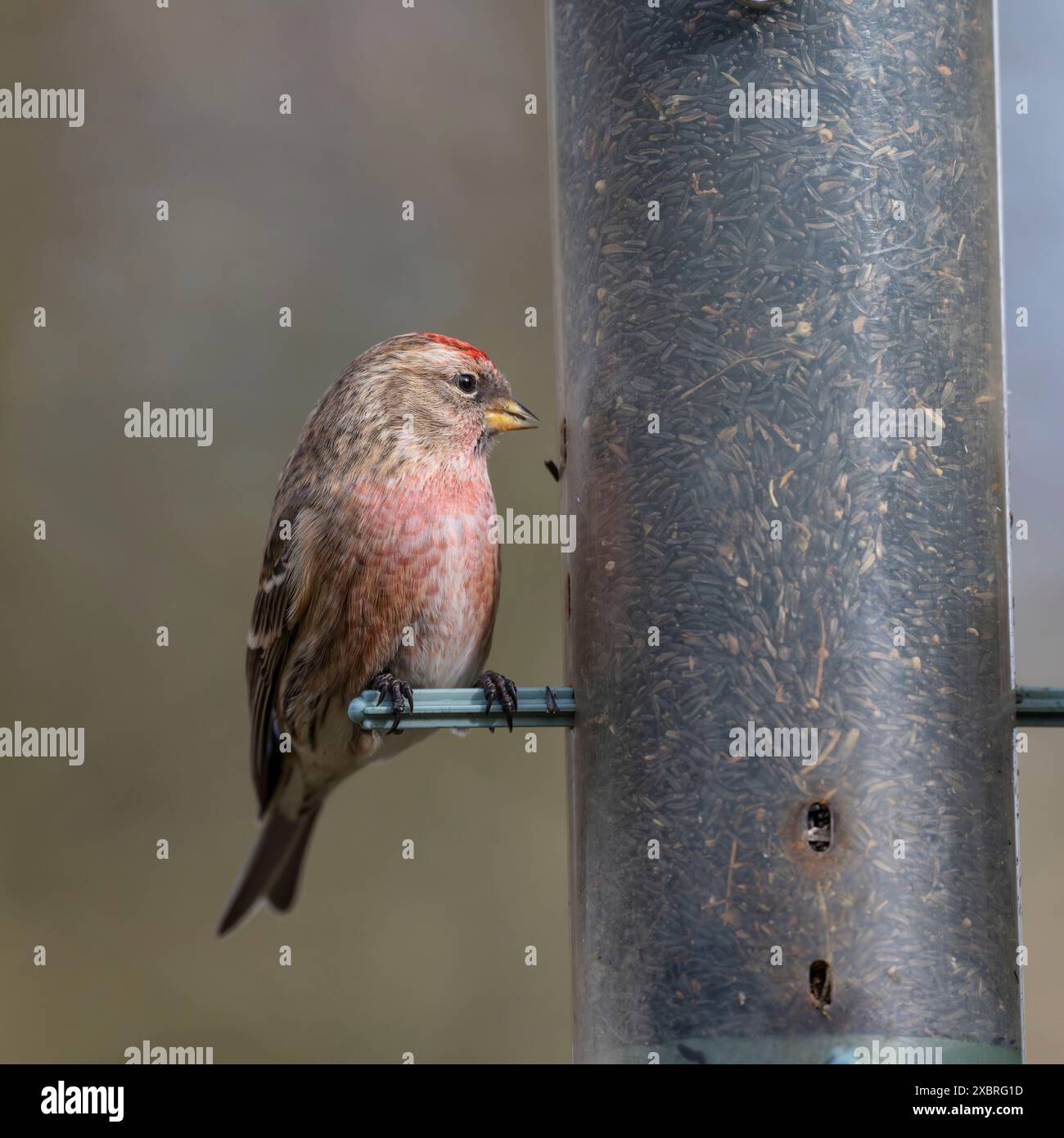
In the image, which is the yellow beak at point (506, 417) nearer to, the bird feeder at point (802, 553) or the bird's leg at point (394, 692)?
the bird's leg at point (394, 692)

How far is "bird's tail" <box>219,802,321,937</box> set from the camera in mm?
7797

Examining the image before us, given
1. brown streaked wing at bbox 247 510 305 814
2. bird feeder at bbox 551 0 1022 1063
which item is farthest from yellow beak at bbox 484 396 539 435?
bird feeder at bbox 551 0 1022 1063

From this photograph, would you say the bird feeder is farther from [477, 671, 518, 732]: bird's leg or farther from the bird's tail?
the bird's tail

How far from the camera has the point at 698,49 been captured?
4.98 m

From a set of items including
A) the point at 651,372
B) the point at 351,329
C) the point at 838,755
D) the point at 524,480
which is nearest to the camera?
the point at 838,755

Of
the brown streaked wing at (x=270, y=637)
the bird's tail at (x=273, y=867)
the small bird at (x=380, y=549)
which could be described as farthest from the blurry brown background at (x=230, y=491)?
the small bird at (x=380, y=549)

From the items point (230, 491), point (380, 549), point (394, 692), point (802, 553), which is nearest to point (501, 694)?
point (394, 692)

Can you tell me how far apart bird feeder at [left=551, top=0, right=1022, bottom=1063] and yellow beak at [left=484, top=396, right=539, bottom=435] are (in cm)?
146

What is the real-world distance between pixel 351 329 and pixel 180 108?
211 centimetres

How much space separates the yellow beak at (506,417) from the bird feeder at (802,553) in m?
1.46

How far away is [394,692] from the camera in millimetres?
5664

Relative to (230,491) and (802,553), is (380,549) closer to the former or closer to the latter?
(802,553)

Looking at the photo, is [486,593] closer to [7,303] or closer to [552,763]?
[552,763]

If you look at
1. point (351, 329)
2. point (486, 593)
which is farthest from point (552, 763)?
point (486, 593)
